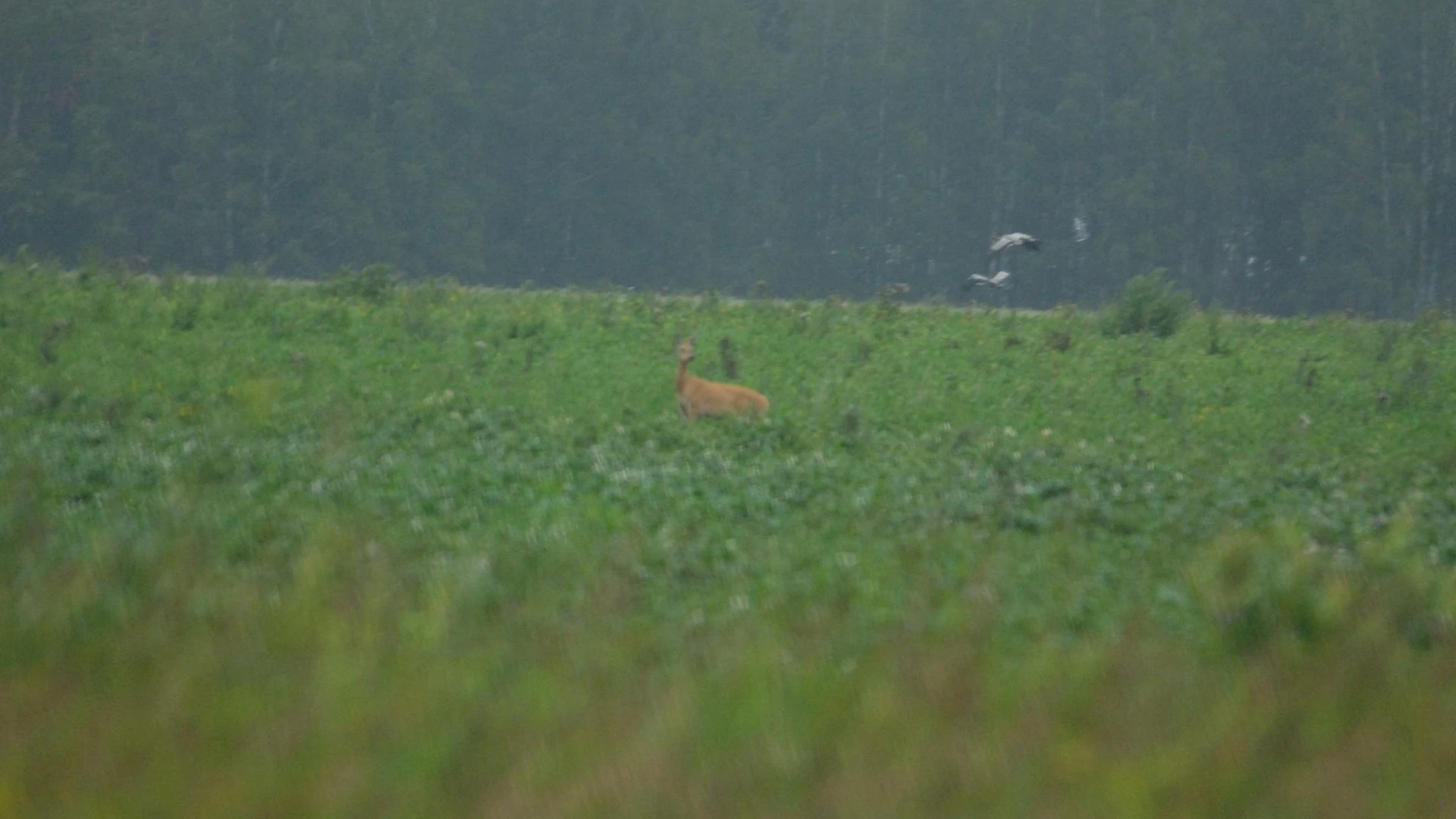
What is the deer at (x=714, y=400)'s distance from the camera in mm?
13984

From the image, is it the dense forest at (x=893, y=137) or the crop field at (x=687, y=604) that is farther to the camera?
the dense forest at (x=893, y=137)

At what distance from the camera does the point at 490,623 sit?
20.2ft

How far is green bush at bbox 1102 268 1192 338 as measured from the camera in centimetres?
2061

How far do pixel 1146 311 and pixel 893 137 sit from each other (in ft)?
84.9

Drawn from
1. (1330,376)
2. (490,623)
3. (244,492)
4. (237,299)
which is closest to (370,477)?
(244,492)

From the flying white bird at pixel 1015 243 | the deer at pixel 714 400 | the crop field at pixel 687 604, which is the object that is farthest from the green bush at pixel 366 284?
the flying white bird at pixel 1015 243

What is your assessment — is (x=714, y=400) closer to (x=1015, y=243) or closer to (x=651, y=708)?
(x=651, y=708)

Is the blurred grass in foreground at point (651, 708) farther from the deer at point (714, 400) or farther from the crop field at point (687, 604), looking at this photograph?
the deer at point (714, 400)

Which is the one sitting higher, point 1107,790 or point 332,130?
point 332,130

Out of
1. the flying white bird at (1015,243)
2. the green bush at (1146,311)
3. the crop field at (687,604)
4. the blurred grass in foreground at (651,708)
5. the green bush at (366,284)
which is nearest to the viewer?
the blurred grass in foreground at (651,708)

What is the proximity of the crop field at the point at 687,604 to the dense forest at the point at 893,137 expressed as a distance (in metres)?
28.4

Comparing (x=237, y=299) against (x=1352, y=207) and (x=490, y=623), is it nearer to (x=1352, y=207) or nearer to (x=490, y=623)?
(x=490, y=623)

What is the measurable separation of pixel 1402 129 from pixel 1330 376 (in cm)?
3033

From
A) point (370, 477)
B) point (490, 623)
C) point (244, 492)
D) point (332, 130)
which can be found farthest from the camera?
point (332, 130)
